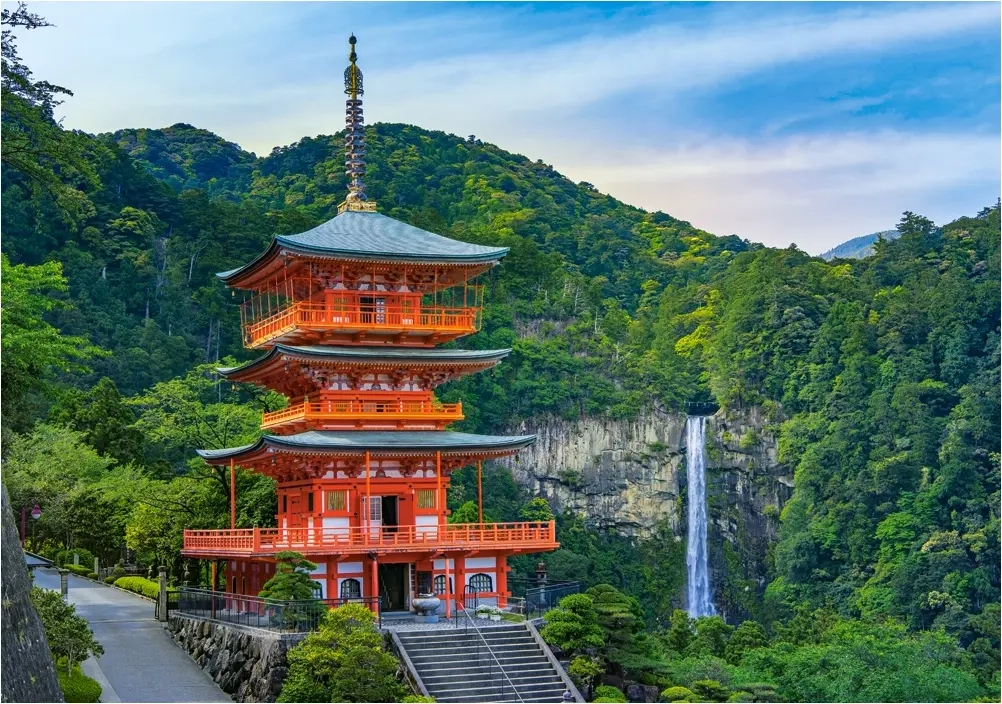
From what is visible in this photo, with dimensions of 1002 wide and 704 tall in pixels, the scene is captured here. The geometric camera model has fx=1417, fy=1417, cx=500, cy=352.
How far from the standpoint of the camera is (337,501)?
3306cm

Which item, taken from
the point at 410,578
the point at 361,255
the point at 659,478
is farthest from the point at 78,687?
the point at 659,478

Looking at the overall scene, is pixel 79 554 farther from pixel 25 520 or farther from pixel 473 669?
pixel 473 669

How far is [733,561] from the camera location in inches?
2798

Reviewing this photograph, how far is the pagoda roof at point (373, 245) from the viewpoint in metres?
33.4

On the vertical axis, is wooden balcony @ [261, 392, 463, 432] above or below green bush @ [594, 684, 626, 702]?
above

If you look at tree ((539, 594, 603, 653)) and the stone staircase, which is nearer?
the stone staircase

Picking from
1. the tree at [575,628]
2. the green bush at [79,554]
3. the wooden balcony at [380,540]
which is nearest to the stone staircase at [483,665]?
the tree at [575,628]

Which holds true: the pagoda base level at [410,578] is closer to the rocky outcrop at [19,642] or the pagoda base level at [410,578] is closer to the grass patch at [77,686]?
the grass patch at [77,686]

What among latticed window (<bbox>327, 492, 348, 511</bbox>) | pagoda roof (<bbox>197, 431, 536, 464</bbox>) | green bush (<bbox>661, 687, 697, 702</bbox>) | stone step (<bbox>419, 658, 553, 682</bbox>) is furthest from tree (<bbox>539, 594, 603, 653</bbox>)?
latticed window (<bbox>327, 492, 348, 511</bbox>)

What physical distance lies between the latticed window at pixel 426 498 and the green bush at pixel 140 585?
9256mm

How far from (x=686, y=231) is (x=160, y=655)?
7338 cm

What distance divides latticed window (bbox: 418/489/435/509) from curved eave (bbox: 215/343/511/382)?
10.0ft

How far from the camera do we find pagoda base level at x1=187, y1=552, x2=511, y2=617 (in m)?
31.6

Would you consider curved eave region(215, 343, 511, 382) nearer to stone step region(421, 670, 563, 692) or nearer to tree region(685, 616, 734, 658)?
stone step region(421, 670, 563, 692)
